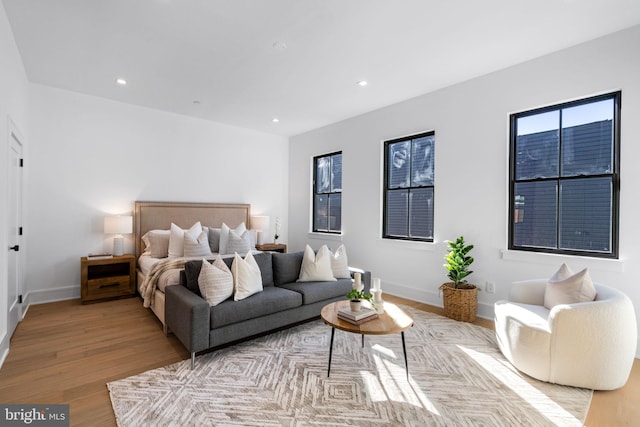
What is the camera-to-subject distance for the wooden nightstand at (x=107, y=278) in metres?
4.16

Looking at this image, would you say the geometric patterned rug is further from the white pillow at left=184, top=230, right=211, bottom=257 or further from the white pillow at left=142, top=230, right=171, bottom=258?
the white pillow at left=142, top=230, right=171, bottom=258

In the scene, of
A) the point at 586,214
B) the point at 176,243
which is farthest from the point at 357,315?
the point at 176,243

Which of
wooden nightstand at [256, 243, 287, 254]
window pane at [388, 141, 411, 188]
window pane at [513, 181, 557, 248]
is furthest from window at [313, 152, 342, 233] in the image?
window pane at [513, 181, 557, 248]

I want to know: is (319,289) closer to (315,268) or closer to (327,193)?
(315,268)

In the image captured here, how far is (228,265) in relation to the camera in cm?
312

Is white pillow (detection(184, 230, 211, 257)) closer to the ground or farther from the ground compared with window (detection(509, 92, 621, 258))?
closer to the ground

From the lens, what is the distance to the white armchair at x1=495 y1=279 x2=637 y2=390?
221 cm

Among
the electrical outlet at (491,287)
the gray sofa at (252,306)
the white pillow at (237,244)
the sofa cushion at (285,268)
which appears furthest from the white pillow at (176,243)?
the electrical outlet at (491,287)

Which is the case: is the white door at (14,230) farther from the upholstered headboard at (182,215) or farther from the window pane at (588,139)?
the window pane at (588,139)

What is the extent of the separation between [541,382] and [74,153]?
597 centimetres

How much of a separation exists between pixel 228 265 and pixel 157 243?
2.02 metres

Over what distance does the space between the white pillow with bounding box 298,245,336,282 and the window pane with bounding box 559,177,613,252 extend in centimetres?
250

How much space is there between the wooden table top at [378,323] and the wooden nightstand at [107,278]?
3361 millimetres

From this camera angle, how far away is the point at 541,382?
2.36 metres
